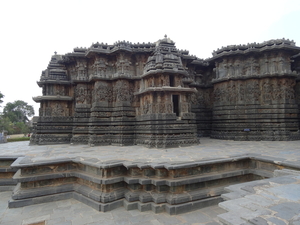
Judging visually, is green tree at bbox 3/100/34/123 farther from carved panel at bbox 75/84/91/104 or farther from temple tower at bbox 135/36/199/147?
temple tower at bbox 135/36/199/147

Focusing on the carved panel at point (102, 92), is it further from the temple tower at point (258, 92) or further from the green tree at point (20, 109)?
the green tree at point (20, 109)

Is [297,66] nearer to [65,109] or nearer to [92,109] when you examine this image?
[92,109]

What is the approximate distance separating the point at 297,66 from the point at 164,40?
1176 centimetres

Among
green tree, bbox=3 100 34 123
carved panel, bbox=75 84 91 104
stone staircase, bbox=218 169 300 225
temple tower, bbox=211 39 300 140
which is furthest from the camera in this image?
green tree, bbox=3 100 34 123

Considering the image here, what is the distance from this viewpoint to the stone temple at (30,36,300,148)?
11203mm

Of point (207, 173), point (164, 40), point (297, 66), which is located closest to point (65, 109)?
point (164, 40)

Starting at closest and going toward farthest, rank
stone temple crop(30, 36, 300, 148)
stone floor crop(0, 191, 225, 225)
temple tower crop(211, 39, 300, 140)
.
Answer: stone floor crop(0, 191, 225, 225)
stone temple crop(30, 36, 300, 148)
temple tower crop(211, 39, 300, 140)

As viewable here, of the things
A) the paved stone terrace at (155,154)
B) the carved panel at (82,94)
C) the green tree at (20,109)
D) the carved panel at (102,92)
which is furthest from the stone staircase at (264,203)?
the green tree at (20,109)

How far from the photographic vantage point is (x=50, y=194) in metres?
6.36

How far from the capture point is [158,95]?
35.9 feet

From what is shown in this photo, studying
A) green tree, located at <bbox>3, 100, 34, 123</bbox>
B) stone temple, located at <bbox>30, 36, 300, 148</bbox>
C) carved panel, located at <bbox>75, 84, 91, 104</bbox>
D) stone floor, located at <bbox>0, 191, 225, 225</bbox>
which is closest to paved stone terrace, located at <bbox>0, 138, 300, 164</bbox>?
stone floor, located at <bbox>0, 191, 225, 225</bbox>

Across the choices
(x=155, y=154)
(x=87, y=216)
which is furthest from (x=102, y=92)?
(x=87, y=216)

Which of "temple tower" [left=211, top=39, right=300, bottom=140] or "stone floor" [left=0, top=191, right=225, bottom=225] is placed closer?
"stone floor" [left=0, top=191, right=225, bottom=225]

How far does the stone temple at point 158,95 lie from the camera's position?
11.2 metres
